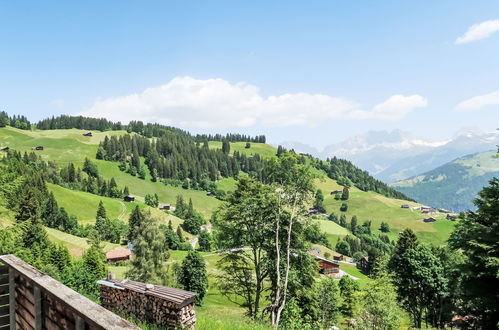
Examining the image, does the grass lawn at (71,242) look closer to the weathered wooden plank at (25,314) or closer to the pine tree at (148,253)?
the pine tree at (148,253)

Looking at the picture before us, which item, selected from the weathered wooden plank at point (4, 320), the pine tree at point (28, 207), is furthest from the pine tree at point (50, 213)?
the weathered wooden plank at point (4, 320)

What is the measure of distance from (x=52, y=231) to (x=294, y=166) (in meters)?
109

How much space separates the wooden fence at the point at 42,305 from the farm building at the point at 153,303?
15.9ft

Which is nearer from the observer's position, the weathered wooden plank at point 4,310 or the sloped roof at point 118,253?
the weathered wooden plank at point 4,310

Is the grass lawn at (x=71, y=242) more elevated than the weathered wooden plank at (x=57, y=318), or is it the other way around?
the weathered wooden plank at (x=57, y=318)

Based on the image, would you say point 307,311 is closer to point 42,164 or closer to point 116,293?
point 116,293

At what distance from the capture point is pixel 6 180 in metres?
26.5

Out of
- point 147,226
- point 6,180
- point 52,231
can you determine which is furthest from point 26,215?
point 6,180

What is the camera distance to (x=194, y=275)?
188 ft

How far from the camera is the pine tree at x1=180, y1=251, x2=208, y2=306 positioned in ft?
184

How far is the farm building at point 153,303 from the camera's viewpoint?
9836mm

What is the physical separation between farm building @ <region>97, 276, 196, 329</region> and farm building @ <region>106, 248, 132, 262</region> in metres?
95.5

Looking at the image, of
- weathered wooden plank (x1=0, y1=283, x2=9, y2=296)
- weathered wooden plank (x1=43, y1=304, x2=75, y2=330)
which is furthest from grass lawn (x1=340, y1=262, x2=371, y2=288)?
weathered wooden plank (x1=43, y1=304, x2=75, y2=330)

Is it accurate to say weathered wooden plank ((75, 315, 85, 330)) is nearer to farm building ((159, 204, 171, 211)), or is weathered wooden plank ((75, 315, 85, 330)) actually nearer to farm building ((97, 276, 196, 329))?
farm building ((97, 276, 196, 329))
